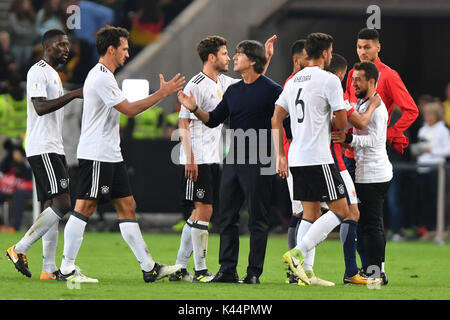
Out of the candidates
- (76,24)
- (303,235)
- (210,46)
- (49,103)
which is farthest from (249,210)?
(76,24)

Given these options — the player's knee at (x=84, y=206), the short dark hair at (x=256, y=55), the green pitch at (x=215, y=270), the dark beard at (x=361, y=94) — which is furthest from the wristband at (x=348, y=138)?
the player's knee at (x=84, y=206)

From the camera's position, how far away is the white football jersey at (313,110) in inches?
363

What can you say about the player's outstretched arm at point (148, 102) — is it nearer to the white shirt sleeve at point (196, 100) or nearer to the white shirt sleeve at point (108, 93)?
the white shirt sleeve at point (108, 93)

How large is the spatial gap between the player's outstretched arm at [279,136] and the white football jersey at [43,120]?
2123 mm

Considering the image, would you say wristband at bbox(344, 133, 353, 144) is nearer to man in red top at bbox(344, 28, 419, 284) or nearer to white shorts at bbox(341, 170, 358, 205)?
white shorts at bbox(341, 170, 358, 205)

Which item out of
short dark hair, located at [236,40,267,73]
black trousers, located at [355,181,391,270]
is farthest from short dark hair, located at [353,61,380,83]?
black trousers, located at [355,181,391,270]

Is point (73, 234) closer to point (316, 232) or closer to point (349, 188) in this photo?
point (316, 232)

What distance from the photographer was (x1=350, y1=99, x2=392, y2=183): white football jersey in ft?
32.2

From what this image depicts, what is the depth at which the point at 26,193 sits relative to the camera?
57.1 ft

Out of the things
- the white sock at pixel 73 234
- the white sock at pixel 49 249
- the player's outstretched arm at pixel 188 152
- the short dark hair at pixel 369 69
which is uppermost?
the short dark hair at pixel 369 69

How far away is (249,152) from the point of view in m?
9.84

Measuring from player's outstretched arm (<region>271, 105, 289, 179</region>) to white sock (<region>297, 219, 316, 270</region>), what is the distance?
18.6 inches

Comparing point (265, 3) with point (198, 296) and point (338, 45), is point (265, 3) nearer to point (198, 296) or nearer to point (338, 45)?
point (338, 45)

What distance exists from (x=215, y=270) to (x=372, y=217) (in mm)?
2274
